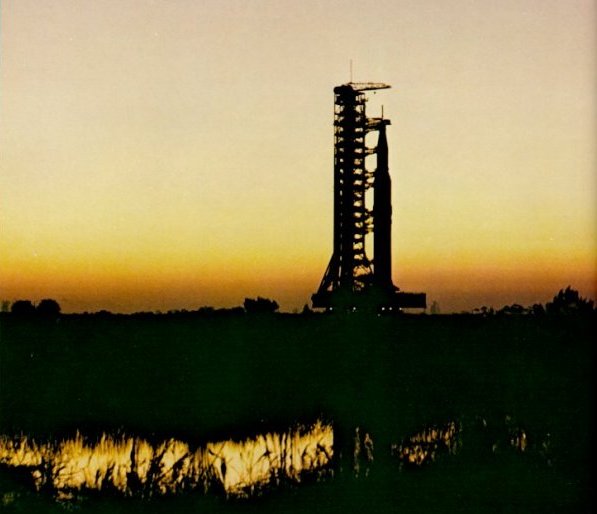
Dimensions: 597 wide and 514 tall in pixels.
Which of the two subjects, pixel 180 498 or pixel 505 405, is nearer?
pixel 180 498

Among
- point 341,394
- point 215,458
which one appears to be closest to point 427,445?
point 215,458

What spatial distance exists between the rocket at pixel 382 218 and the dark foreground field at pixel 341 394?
13693mm

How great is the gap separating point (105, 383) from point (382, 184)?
84.9 ft

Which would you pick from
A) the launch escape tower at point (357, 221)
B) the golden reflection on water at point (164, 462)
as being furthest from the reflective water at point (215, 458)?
the launch escape tower at point (357, 221)

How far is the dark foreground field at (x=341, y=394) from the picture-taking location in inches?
596

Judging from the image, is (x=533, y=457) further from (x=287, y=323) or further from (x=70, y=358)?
(x=287, y=323)

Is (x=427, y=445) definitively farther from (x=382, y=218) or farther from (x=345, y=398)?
(x=382, y=218)

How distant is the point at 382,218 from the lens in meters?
47.7

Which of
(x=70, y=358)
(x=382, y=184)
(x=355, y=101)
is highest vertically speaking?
(x=355, y=101)

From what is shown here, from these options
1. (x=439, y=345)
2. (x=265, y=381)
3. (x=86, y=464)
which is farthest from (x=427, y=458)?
(x=439, y=345)

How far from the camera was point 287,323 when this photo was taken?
1281 inches

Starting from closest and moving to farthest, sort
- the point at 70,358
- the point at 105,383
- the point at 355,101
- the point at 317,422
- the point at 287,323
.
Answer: the point at 317,422 → the point at 105,383 → the point at 70,358 → the point at 287,323 → the point at 355,101

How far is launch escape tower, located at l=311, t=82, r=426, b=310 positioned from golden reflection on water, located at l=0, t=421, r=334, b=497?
90.1 feet

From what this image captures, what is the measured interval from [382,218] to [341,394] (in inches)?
1007
